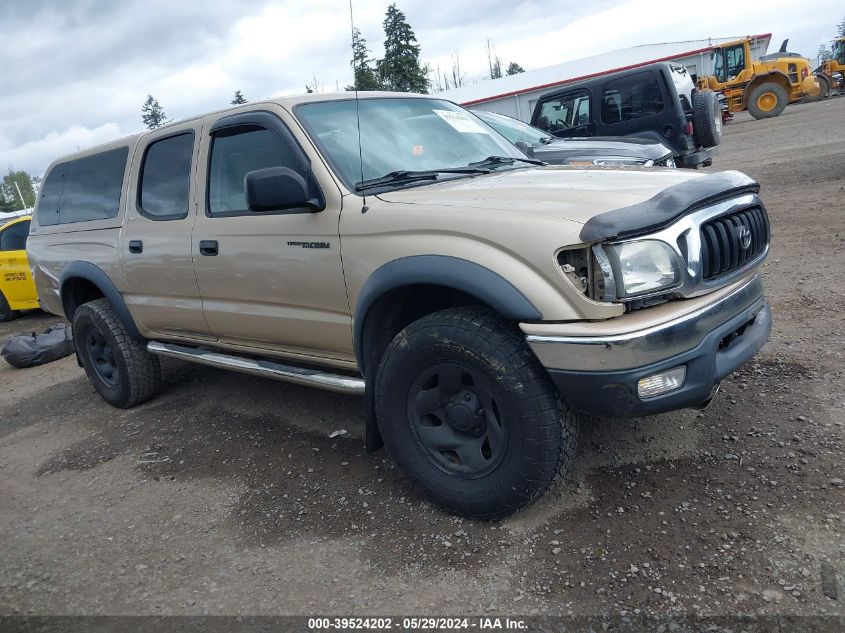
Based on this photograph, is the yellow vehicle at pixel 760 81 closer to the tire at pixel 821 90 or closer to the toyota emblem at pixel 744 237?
the tire at pixel 821 90

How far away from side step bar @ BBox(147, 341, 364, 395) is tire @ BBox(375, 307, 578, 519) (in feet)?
1.25

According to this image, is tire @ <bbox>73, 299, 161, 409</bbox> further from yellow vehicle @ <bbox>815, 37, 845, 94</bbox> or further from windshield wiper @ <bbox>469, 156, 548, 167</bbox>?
yellow vehicle @ <bbox>815, 37, 845, 94</bbox>

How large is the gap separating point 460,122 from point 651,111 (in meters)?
6.90

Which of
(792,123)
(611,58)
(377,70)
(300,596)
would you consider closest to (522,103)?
(611,58)

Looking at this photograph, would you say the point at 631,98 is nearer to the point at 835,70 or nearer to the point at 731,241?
the point at 731,241

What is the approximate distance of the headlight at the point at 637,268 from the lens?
93.4 inches

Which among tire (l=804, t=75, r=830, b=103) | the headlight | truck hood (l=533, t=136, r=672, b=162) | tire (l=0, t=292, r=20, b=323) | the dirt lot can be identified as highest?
tire (l=804, t=75, r=830, b=103)

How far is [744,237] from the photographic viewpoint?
8.95 feet

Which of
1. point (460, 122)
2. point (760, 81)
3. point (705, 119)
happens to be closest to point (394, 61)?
point (705, 119)

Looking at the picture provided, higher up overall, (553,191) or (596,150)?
(596,150)

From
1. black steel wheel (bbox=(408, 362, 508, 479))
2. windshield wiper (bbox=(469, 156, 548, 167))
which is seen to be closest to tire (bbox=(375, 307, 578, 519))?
black steel wheel (bbox=(408, 362, 508, 479))

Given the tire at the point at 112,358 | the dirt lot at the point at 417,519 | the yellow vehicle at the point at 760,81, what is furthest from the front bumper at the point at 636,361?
the yellow vehicle at the point at 760,81

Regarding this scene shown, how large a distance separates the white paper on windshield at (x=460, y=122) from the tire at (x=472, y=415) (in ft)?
5.25

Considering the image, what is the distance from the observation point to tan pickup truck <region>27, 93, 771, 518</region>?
94.0 inches
